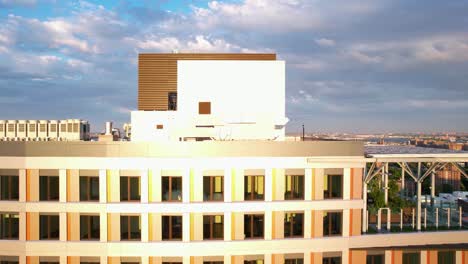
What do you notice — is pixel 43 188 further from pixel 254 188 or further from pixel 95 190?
pixel 254 188

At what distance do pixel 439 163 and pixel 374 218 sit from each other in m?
7.18

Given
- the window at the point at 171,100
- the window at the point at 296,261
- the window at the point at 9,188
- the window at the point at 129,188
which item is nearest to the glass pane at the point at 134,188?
→ the window at the point at 129,188

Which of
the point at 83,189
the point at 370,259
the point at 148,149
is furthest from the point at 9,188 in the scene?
the point at 370,259

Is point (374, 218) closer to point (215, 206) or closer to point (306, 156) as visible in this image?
point (306, 156)

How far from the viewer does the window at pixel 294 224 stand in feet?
95.9

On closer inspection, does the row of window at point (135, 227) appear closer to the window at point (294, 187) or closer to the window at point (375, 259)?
the window at point (294, 187)

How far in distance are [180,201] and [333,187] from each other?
11.9 metres

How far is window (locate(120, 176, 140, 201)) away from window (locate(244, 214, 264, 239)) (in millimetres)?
8377

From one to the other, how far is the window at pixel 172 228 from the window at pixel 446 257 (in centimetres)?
2132

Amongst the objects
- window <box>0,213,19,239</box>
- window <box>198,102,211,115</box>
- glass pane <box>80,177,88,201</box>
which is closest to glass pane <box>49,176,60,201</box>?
glass pane <box>80,177,88,201</box>

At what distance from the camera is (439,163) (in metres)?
31.4

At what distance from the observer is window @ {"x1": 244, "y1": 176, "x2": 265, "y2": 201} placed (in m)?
28.7

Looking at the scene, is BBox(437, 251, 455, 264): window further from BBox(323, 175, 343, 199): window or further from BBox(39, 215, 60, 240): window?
BBox(39, 215, 60, 240): window

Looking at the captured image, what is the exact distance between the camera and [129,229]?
28.4 metres
